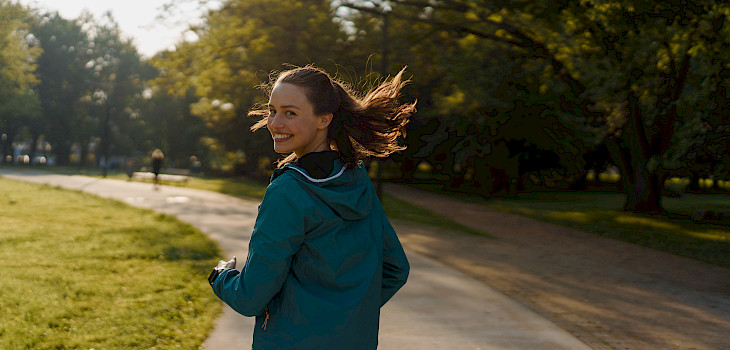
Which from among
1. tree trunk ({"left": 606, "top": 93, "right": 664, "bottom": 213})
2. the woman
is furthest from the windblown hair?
tree trunk ({"left": 606, "top": 93, "right": 664, "bottom": 213})

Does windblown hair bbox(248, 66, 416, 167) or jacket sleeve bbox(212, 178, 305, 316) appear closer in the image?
jacket sleeve bbox(212, 178, 305, 316)

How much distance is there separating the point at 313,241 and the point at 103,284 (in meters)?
5.61

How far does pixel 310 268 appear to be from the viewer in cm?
204

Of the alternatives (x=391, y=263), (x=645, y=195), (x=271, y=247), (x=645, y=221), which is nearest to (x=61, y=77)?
(x=645, y=195)

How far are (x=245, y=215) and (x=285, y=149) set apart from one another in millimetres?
13707

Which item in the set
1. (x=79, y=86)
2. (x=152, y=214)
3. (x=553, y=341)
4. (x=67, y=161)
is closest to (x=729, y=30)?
(x=553, y=341)

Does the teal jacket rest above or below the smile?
below

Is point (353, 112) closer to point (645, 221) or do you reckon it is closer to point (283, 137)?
point (283, 137)

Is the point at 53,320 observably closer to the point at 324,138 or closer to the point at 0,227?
the point at 324,138

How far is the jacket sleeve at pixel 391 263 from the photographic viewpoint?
2.38 metres

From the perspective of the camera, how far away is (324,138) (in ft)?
7.47

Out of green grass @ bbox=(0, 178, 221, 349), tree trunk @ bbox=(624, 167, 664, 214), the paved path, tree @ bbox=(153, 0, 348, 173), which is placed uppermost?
tree @ bbox=(153, 0, 348, 173)

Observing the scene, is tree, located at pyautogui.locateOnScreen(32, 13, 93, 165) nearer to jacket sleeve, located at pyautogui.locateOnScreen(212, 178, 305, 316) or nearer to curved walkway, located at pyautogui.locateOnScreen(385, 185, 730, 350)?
curved walkway, located at pyautogui.locateOnScreen(385, 185, 730, 350)

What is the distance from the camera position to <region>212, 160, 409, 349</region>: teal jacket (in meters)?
1.95
